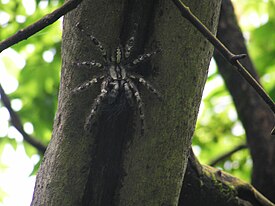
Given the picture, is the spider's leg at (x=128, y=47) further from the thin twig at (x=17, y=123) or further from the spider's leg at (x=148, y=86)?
the thin twig at (x=17, y=123)

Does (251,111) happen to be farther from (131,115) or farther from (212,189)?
(131,115)

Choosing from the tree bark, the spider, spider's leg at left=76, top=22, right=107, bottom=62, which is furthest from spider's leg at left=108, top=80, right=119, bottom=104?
the tree bark

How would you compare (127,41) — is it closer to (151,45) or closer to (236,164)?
(151,45)

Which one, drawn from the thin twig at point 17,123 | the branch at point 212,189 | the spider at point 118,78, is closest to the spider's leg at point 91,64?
the spider at point 118,78

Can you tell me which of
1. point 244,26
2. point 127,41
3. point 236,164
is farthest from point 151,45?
point 244,26

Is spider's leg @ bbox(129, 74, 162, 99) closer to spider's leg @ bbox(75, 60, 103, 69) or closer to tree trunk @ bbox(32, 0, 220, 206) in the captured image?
tree trunk @ bbox(32, 0, 220, 206)

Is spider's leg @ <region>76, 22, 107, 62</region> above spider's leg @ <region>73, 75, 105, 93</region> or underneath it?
above

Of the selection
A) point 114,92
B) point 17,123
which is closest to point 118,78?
point 114,92
